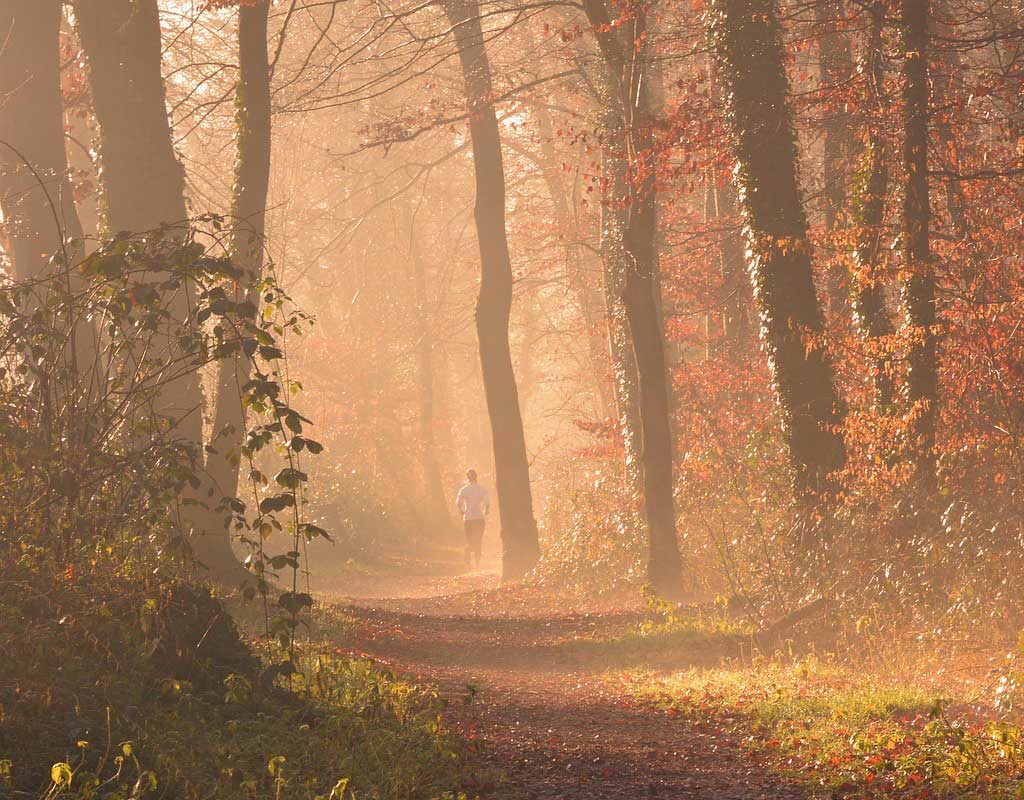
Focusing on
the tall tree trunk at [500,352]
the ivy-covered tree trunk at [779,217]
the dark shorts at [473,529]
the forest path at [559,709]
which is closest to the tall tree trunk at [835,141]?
the ivy-covered tree trunk at [779,217]

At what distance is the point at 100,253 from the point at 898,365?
832cm

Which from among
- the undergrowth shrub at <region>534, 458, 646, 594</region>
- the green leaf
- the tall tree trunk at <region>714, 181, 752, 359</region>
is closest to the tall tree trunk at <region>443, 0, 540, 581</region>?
the undergrowth shrub at <region>534, 458, 646, 594</region>

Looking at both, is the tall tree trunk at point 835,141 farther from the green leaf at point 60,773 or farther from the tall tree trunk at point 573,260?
the green leaf at point 60,773

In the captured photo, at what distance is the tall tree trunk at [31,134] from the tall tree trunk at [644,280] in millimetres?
7245

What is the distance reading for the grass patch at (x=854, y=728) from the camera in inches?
223

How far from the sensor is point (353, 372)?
119 feet

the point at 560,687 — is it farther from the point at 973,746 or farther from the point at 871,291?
the point at 871,291

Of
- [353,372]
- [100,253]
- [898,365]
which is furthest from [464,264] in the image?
[100,253]

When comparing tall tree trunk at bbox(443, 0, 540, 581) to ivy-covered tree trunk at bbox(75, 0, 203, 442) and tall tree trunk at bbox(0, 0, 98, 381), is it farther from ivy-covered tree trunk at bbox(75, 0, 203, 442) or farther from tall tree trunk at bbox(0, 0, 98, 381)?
ivy-covered tree trunk at bbox(75, 0, 203, 442)

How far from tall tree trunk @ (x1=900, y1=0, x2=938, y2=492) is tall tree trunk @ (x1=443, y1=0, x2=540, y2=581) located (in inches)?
412

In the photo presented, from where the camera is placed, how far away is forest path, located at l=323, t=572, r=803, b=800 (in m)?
6.37

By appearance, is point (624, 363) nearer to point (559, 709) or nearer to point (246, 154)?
point (246, 154)

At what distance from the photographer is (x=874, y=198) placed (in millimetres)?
12422

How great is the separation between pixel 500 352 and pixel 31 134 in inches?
375
